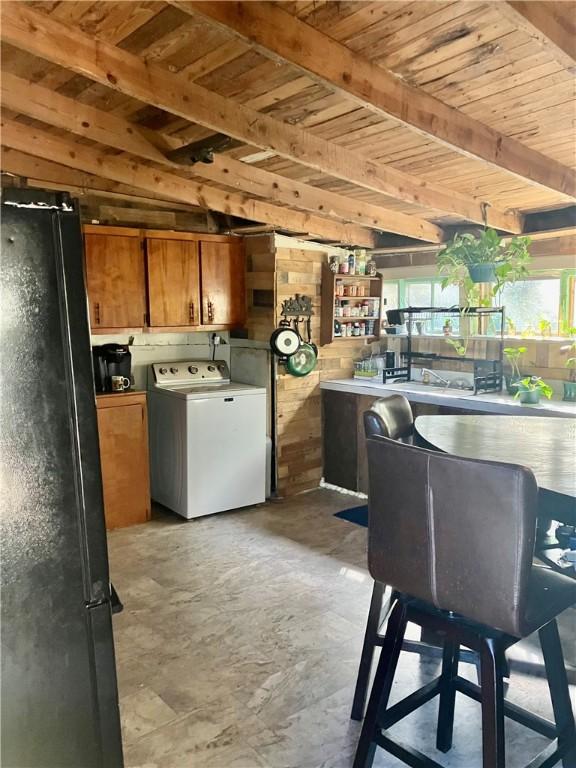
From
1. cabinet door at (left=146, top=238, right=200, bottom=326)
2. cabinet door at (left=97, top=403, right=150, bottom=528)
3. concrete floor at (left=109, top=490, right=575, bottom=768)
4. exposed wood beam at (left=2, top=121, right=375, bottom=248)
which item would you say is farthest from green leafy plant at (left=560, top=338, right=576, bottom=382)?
cabinet door at (left=97, top=403, right=150, bottom=528)

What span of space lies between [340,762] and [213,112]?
2628 millimetres

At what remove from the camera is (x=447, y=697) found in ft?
6.70

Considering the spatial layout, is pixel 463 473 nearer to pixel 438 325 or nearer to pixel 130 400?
pixel 130 400

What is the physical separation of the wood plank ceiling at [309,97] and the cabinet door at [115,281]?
56 centimetres

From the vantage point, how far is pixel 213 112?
2.60 meters

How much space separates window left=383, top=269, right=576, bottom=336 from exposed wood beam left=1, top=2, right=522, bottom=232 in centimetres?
119

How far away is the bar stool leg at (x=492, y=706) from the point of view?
1505mm

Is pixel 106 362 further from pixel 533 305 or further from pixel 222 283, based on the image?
pixel 533 305

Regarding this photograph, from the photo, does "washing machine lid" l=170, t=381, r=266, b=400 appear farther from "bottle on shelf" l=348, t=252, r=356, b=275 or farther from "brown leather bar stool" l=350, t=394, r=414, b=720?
"brown leather bar stool" l=350, t=394, r=414, b=720

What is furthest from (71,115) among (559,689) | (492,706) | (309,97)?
(559,689)

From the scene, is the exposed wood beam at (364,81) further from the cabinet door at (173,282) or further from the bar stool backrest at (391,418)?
the cabinet door at (173,282)

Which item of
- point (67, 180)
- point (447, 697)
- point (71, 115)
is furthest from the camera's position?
point (67, 180)

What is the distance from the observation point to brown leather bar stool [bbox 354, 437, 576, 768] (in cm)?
144

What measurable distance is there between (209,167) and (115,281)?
1.18 m
